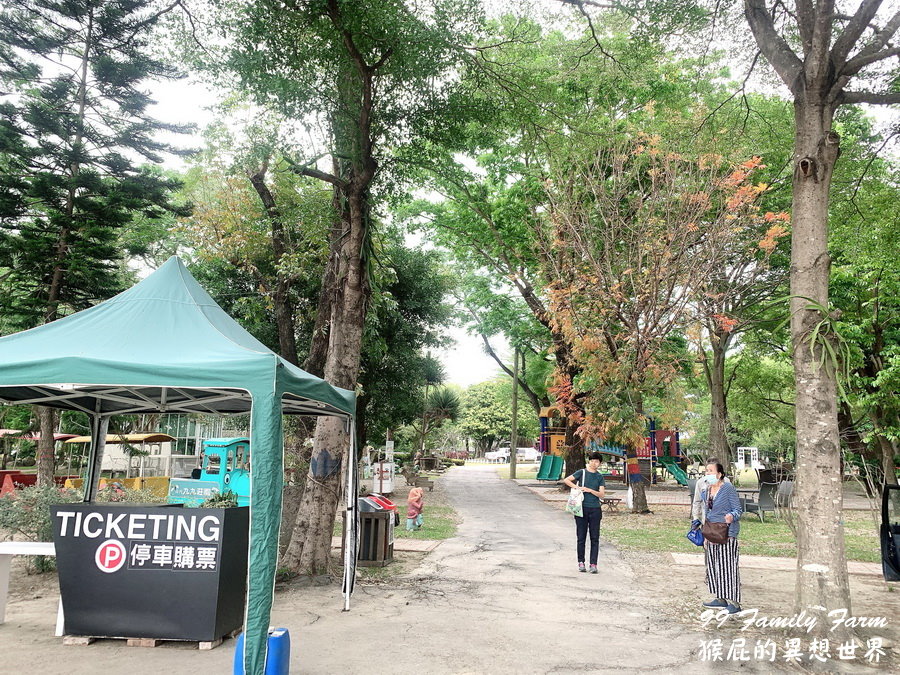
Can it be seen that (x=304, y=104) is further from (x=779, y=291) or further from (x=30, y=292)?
(x=779, y=291)

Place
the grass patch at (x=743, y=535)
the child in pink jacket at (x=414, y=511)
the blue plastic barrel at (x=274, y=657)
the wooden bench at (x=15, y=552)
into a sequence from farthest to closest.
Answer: the child in pink jacket at (x=414, y=511)
the grass patch at (x=743, y=535)
the wooden bench at (x=15, y=552)
the blue plastic barrel at (x=274, y=657)

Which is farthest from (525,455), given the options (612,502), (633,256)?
(633,256)

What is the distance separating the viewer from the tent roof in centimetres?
526

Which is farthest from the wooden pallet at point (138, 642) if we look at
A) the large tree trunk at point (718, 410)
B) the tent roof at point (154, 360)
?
the large tree trunk at point (718, 410)

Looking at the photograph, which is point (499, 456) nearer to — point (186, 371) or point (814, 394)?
point (814, 394)

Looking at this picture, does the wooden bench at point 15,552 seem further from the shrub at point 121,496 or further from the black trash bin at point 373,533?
the black trash bin at point 373,533

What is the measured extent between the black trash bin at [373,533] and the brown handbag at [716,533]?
468 centimetres

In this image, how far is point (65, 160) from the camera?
45.4 feet

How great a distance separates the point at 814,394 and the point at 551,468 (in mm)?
24442

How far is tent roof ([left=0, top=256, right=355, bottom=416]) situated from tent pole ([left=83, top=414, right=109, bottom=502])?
199mm

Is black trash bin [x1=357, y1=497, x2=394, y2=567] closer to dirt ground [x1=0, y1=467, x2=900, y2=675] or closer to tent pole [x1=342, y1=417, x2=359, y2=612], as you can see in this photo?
dirt ground [x1=0, y1=467, x2=900, y2=675]

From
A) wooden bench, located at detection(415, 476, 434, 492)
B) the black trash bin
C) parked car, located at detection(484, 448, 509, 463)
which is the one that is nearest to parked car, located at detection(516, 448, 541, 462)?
parked car, located at detection(484, 448, 509, 463)

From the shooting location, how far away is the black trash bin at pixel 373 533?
9523 mm

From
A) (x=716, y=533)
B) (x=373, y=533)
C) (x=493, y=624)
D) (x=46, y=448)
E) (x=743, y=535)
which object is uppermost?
(x=46, y=448)
